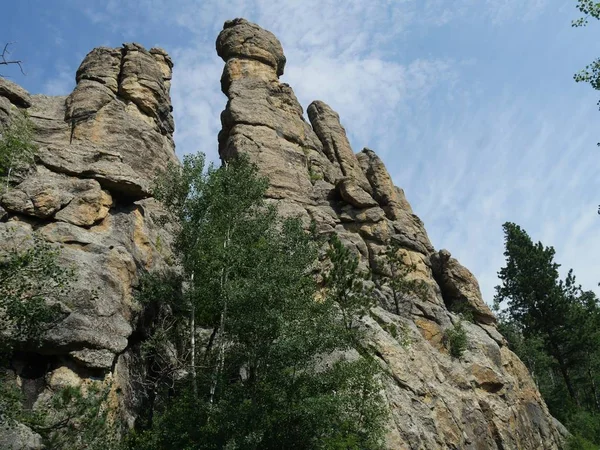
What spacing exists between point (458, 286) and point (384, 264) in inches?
384

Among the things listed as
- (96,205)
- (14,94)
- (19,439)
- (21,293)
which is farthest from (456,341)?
(14,94)

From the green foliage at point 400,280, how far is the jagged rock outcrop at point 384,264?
510mm

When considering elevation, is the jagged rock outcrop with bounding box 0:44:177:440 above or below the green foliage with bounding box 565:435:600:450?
above

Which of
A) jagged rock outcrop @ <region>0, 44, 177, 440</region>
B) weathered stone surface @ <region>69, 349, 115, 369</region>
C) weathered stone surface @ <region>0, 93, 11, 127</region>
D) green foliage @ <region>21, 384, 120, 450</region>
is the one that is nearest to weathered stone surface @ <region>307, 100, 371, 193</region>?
jagged rock outcrop @ <region>0, 44, 177, 440</region>

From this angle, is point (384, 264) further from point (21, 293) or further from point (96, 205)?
point (21, 293)

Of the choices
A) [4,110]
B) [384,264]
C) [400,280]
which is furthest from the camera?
[384,264]

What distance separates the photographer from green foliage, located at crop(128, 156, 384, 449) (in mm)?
23016

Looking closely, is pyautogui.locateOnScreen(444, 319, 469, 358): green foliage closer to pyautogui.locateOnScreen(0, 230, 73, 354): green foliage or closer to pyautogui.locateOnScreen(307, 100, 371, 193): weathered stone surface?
pyautogui.locateOnScreen(307, 100, 371, 193): weathered stone surface

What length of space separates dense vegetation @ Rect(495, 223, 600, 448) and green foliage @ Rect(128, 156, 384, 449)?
1192 inches

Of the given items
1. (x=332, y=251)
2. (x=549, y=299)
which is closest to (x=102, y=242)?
(x=332, y=251)

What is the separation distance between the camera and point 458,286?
51.6 meters

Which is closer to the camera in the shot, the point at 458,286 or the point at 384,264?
the point at 384,264

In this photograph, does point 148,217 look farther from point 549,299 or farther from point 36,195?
point 549,299

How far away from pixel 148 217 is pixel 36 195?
7.39 meters
